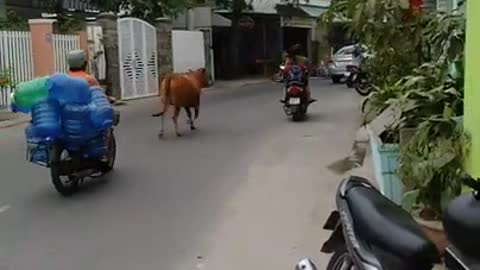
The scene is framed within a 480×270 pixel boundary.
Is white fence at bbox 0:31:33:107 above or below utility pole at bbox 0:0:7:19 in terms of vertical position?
below

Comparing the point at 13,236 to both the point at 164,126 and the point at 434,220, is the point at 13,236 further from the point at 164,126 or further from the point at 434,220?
the point at 164,126

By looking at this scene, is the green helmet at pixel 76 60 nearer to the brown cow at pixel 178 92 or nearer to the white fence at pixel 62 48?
the brown cow at pixel 178 92

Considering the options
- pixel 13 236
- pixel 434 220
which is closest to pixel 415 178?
pixel 434 220

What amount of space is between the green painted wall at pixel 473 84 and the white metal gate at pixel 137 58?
680 inches

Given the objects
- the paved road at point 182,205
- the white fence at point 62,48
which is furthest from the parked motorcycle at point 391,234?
the white fence at point 62,48

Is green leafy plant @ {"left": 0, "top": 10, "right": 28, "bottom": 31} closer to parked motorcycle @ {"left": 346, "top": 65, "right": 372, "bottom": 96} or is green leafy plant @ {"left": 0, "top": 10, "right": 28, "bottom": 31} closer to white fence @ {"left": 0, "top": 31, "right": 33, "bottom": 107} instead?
white fence @ {"left": 0, "top": 31, "right": 33, "bottom": 107}

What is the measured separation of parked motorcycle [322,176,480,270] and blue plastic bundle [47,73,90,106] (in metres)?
4.32

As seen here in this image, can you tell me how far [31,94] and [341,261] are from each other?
4.68 m

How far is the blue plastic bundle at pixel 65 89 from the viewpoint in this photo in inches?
303

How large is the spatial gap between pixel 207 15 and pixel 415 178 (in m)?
25.1

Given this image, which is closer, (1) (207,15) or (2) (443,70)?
(2) (443,70)

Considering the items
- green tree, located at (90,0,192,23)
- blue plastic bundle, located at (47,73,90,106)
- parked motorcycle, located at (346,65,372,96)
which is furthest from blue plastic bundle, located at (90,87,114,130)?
green tree, located at (90,0,192,23)

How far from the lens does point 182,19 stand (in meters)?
28.9

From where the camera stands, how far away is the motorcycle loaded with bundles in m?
7.70
